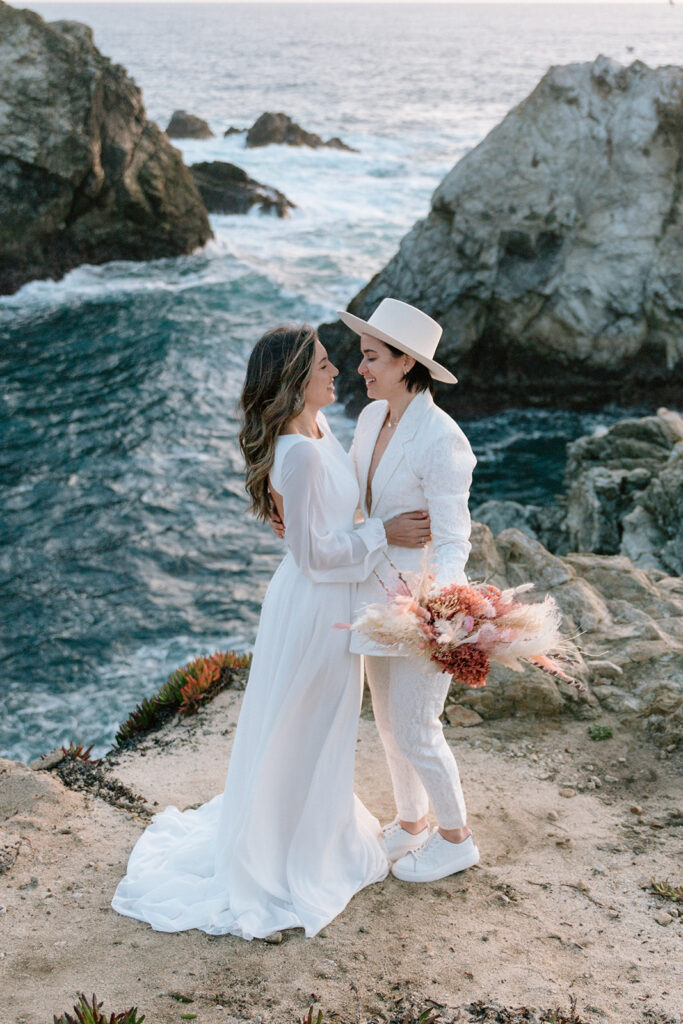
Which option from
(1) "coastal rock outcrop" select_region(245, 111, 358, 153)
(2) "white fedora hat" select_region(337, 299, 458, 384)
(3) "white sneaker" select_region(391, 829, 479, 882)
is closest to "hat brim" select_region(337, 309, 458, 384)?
(2) "white fedora hat" select_region(337, 299, 458, 384)

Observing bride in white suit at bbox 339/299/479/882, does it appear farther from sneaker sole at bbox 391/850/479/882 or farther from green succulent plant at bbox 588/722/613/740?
green succulent plant at bbox 588/722/613/740

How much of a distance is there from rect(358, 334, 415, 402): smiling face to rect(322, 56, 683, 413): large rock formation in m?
12.0

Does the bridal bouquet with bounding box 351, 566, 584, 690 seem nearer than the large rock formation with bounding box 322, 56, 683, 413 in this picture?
Yes

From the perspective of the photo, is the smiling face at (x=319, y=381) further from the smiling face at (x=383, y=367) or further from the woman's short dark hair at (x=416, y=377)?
the woman's short dark hair at (x=416, y=377)

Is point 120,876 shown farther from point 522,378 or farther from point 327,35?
point 327,35

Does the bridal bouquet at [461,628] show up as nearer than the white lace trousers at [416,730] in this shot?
Yes

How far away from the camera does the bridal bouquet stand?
3973 mm

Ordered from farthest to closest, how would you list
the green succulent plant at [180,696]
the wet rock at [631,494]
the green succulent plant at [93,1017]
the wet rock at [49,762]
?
the wet rock at [631,494] < the green succulent plant at [180,696] < the wet rock at [49,762] < the green succulent plant at [93,1017]

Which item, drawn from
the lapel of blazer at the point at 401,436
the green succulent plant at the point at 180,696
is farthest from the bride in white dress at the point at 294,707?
the green succulent plant at the point at 180,696

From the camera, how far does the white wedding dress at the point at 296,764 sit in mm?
4551

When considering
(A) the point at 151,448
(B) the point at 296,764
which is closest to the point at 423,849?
(B) the point at 296,764

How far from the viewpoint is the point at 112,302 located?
22219 mm

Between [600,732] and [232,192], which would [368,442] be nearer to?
[600,732]

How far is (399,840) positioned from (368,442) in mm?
2147
